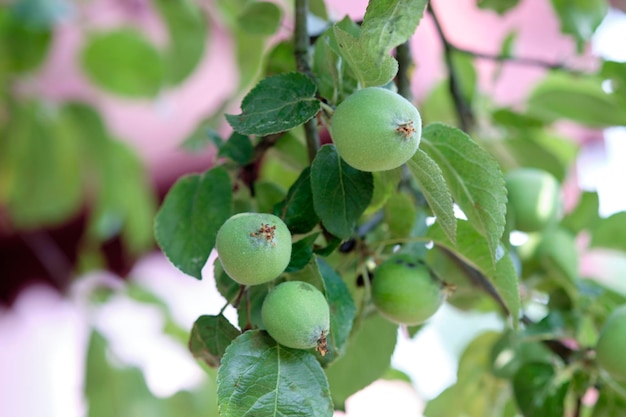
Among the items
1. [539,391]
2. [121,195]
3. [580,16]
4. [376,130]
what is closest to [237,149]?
[376,130]

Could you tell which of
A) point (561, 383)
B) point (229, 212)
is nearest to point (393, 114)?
point (229, 212)

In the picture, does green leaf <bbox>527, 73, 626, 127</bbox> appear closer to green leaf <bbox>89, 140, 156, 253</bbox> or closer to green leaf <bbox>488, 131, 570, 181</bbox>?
green leaf <bbox>488, 131, 570, 181</bbox>

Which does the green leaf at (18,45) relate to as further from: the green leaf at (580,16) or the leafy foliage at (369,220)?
the green leaf at (580,16)

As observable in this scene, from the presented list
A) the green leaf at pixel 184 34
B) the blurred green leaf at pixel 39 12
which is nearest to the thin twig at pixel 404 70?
the green leaf at pixel 184 34

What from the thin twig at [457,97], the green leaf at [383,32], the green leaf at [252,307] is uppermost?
the green leaf at [383,32]

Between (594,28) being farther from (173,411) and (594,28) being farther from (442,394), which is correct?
(173,411)

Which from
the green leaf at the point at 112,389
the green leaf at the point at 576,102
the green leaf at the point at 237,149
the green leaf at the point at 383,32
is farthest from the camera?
the green leaf at the point at 112,389
